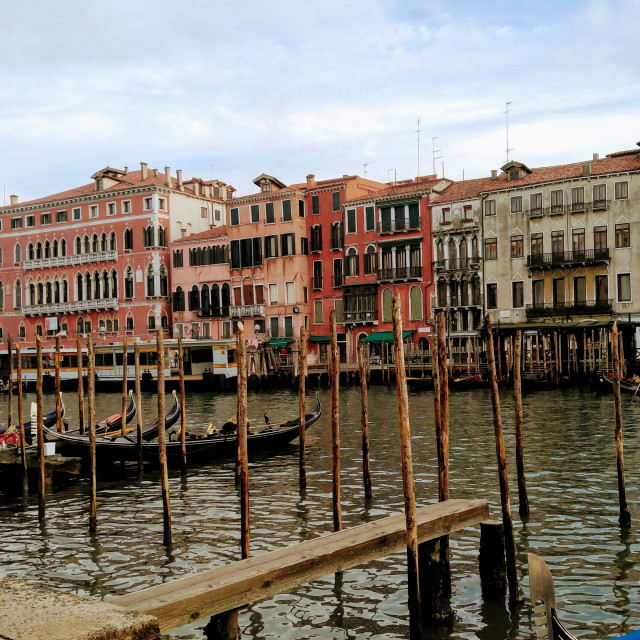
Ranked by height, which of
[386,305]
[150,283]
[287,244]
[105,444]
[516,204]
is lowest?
[105,444]

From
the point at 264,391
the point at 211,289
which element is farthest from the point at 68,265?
the point at 264,391

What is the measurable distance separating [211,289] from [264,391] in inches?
396

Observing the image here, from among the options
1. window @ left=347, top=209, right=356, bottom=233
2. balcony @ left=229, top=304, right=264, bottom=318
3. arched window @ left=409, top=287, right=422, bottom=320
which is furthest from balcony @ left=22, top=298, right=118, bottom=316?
arched window @ left=409, top=287, right=422, bottom=320

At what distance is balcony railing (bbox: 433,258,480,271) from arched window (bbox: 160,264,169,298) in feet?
49.3

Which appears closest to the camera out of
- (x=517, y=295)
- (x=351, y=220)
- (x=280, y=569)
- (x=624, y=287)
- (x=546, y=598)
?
(x=546, y=598)

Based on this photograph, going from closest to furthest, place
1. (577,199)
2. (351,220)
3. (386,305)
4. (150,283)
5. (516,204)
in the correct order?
(577,199) < (516,204) < (386,305) < (351,220) < (150,283)

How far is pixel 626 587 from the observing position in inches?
292

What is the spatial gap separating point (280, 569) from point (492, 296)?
3237 cm

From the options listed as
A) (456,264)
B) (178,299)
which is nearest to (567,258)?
(456,264)

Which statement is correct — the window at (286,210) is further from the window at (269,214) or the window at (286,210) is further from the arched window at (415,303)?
the arched window at (415,303)

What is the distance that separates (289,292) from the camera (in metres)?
42.2

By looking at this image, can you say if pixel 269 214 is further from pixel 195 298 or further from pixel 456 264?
pixel 456 264

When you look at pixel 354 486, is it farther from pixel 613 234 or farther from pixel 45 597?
pixel 613 234

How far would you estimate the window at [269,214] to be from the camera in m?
42.7
